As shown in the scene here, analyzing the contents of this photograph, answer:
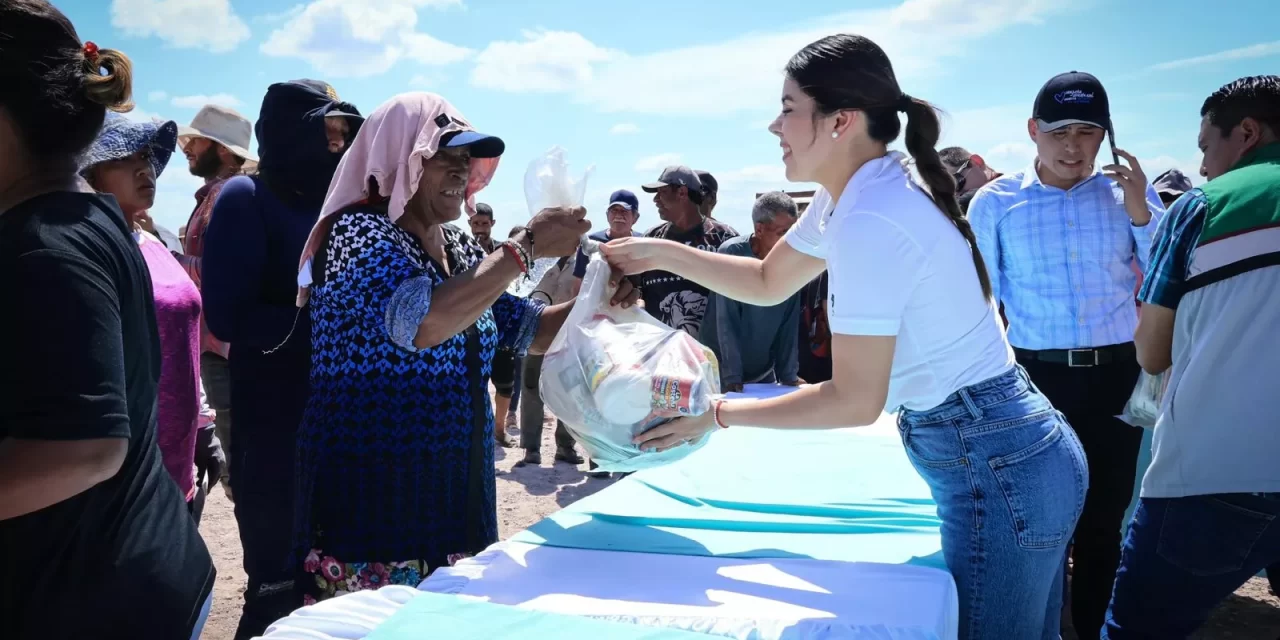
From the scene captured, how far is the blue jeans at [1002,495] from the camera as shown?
1.79 meters

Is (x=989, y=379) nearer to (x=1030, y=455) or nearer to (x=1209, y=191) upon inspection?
(x=1030, y=455)

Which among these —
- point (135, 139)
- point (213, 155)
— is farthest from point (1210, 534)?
point (213, 155)

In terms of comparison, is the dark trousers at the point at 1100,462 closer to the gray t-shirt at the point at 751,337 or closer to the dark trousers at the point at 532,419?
the gray t-shirt at the point at 751,337

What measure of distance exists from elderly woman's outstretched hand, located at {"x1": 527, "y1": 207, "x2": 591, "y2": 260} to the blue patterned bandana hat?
1.16 m

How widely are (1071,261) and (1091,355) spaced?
0.39 metres

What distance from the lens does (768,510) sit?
234cm

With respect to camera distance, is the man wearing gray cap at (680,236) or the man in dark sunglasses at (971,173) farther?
the man in dark sunglasses at (971,173)

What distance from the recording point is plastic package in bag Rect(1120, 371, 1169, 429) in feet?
8.95

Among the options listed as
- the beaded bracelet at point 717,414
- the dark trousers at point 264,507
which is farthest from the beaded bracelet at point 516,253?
the dark trousers at point 264,507

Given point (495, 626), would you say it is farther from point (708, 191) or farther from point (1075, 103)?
point (708, 191)

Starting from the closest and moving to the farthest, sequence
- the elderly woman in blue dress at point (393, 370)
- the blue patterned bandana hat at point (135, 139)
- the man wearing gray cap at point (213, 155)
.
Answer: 1. the elderly woman in blue dress at point (393, 370)
2. the blue patterned bandana hat at point (135, 139)
3. the man wearing gray cap at point (213, 155)

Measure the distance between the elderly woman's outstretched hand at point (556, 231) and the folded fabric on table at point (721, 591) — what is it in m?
0.75

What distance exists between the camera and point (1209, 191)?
2.26m

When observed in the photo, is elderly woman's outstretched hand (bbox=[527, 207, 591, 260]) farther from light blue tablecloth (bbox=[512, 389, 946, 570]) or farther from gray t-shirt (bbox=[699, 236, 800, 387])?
gray t-shirt (bbox=[699, 236, 800, 387])
